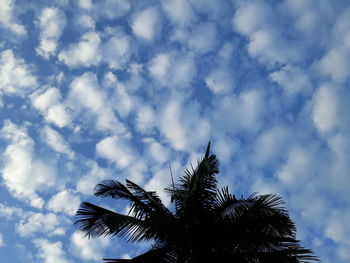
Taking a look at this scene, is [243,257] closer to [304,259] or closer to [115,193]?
[304,259]

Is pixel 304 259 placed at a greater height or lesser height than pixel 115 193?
lesser

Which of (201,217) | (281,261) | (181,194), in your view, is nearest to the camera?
(281,261)

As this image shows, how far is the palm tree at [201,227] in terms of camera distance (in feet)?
31.1

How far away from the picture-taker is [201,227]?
404 inches

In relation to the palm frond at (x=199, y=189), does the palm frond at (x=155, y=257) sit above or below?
below

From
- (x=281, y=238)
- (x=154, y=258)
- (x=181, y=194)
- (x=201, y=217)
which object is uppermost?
(x=181, y=194)

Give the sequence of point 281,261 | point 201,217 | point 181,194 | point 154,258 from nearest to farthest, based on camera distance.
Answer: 1. point 281,261
2. point 154,258
3. point 201,217
4. point 181,194

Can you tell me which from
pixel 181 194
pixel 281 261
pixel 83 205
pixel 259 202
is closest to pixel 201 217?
pixel 181 194

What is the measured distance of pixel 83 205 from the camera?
33.1ft

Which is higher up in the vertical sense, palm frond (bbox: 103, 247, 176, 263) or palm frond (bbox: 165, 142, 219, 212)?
palm frond (bbox: 165, 142, 219, 212)

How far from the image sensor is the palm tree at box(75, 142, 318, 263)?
9492mm

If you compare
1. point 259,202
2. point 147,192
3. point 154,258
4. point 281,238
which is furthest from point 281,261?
point 147,192

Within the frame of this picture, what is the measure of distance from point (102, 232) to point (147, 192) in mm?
1865

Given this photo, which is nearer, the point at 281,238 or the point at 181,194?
the point at 281,238
